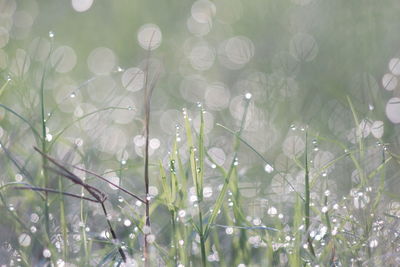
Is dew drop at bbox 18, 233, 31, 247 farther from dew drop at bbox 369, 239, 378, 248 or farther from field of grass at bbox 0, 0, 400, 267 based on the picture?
dew drop at bbox 369, 239, 378, 248

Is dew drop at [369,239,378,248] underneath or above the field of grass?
underneath

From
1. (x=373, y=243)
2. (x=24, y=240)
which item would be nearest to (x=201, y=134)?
(x=373, y=243)

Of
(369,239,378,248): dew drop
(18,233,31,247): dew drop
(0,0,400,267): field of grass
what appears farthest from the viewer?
(18,233,31,247): dew drop

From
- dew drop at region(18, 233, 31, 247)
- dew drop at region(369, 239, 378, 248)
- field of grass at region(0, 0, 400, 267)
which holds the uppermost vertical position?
field of grass at region(0, 0, 400, 267)

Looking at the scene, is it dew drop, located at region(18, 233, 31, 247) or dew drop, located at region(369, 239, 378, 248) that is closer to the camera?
dew drop, located at region(369, 239, 378, 248)

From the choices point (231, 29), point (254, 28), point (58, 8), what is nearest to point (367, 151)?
point (254, 28)

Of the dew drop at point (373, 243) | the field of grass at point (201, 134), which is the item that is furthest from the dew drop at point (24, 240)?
the dew drop at point (373, 243)

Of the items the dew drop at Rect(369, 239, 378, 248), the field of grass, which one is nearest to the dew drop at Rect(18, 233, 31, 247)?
the field of grass

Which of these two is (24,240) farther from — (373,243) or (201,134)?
(373,243)

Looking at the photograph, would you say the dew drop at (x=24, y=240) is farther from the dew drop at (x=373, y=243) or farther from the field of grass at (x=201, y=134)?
the dew drop at (x=373, y=243)
